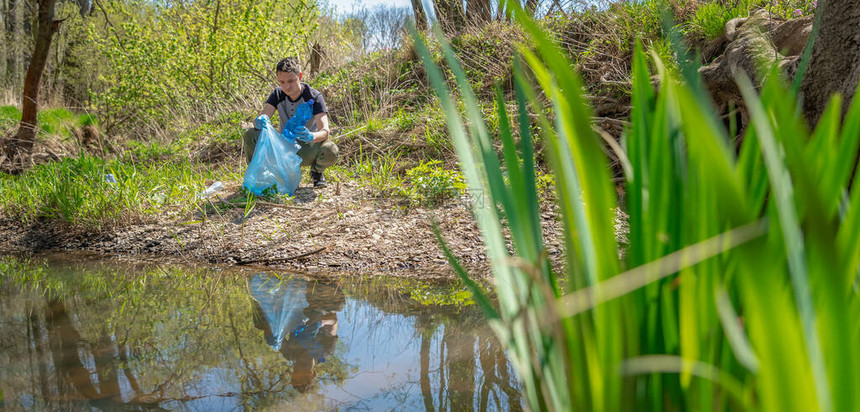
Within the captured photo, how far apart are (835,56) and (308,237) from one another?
3302 millimetres

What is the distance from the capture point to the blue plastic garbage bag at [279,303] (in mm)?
2591

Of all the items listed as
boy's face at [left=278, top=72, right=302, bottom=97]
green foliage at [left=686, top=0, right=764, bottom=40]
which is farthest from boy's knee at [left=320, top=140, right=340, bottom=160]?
green foliage at [left=686, top=0, right=764, bottom=40]

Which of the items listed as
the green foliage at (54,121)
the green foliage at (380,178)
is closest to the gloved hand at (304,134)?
the green foliage at (380,178)

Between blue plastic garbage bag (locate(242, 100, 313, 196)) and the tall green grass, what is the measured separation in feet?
14.3

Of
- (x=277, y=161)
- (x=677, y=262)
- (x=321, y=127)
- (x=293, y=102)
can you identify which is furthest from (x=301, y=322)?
(x=293, y=102)

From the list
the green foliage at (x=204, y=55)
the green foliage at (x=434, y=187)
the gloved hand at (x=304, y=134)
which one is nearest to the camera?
the green foliage at (x=434, y=187)

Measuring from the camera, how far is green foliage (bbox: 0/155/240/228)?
4.75m

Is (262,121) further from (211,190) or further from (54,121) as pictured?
(54,121)

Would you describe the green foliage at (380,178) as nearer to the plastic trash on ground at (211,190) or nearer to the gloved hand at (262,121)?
the gloved hand at (262,121)

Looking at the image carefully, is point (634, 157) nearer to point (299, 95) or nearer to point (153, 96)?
point (299, 95)

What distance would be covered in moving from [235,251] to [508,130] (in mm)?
3744

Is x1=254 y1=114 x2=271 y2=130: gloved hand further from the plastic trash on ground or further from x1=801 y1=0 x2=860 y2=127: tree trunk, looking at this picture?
x1=801 y1=0 x2=860 y2=127: tree trunk

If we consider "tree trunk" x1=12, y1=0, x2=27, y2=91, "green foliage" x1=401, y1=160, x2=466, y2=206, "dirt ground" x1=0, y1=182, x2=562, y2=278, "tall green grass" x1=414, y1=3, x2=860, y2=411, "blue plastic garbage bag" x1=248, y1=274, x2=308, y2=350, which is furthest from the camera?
"tree trunk" x1=12, y1=0, x2=27, y2=91

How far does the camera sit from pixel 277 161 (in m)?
4.98
